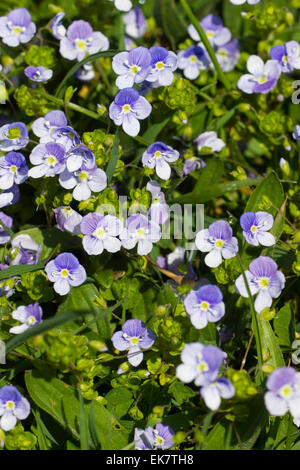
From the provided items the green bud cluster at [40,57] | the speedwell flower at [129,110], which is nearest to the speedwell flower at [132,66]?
the speedwell flower at [129,110]

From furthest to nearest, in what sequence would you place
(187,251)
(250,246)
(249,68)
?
1. (249,68)
2. (187,251)
3. (250,246)

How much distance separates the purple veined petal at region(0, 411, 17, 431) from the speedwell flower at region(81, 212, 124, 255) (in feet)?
1.93

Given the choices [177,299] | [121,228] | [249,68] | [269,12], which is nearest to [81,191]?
[121,228]

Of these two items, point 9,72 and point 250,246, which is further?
point 9,72

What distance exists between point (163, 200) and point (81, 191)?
35 centimetres

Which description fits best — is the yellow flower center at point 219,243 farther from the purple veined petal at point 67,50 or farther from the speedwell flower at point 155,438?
the purple veined petal at point 67,50

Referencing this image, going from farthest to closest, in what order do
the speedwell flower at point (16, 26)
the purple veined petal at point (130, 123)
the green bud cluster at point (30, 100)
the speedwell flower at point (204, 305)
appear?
the speedwell flower at point (16, 26) < the green bud cluster at point (30, 100) < the purple veined petal at point (130, 123) < the speedwell flower at point (204, 305)

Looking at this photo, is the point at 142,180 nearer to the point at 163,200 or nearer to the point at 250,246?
the point at 163,200

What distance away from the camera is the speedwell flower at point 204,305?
1.78m

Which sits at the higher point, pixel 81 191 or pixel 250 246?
pixel 81 191

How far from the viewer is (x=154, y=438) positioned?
71.7 inches

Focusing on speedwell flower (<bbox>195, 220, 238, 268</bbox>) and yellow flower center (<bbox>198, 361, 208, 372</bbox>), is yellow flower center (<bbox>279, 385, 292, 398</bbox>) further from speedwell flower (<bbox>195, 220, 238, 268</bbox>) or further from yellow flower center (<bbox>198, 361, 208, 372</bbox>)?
speedwell flower (<bbox>195, 220, 238, 268</bbox>)

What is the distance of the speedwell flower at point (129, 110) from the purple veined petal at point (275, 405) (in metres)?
1.05

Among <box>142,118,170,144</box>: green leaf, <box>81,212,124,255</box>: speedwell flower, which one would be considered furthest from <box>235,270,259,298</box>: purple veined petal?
<box>142,118,170,144</box>: green leaf
